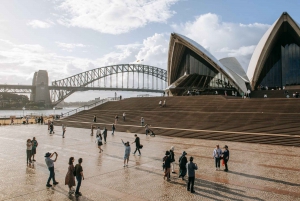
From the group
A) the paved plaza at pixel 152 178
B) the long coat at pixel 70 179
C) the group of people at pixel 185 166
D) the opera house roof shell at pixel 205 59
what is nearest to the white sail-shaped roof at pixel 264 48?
the opera house roof shell at pixel 205 59

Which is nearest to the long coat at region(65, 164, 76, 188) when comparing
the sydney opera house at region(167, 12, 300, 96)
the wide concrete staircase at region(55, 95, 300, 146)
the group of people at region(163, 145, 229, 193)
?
the group of people at region(163, 145, 229, 193)

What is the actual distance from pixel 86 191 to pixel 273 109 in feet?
66.9

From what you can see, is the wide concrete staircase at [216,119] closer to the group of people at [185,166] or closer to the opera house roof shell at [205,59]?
the group of people at [185,166]

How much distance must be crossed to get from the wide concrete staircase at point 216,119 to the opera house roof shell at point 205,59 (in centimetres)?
1274

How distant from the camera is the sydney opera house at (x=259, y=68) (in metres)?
40.9

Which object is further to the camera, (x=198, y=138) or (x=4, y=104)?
(x=4, y=104)

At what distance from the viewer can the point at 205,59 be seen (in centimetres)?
4488

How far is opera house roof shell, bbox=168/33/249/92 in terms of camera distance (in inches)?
1639

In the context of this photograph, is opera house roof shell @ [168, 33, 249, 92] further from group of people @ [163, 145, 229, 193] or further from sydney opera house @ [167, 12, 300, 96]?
group of people @ [163, 145, 229, 193]

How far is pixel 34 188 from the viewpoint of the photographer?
765 centimetres

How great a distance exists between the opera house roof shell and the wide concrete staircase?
1274 centimetres

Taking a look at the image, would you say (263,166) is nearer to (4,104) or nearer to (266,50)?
(266,50)

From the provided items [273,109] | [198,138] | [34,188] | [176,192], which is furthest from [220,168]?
[273,109]

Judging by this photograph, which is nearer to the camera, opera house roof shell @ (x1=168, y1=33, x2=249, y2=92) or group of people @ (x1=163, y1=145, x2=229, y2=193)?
group of people @ (x1=163, y1=145, x2=229, y2=193)
